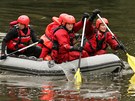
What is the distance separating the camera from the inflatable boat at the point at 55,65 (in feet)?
42.2

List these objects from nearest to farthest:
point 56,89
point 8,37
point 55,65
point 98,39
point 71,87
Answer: point 56,89, point 71,87, point 55,65, point 8,37, point 98,39

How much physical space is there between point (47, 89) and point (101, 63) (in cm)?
197

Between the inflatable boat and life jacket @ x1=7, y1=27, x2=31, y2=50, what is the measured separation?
14.6 inches

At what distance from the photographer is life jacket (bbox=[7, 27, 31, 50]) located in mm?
13333

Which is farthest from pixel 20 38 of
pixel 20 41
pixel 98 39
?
pixel 98 39

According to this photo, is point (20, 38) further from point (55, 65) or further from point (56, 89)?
point (56, 89)

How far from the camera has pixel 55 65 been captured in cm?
1291

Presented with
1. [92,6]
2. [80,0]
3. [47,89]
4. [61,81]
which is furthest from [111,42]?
[80,0]

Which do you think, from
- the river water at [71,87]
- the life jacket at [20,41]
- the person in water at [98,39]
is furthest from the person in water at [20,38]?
the person in water at [98,39]

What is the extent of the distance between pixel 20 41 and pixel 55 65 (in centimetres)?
120

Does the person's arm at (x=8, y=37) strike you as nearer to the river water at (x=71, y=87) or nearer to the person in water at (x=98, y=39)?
the river water at (x=71, y=87)

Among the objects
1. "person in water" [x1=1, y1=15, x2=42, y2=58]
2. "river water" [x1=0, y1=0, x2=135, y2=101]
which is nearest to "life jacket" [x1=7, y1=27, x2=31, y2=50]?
"person in water" [x1=1, y1=15, x2=42, y2=58]

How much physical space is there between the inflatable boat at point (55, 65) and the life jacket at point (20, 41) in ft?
1.22

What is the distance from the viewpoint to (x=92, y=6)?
2639 centimetres
